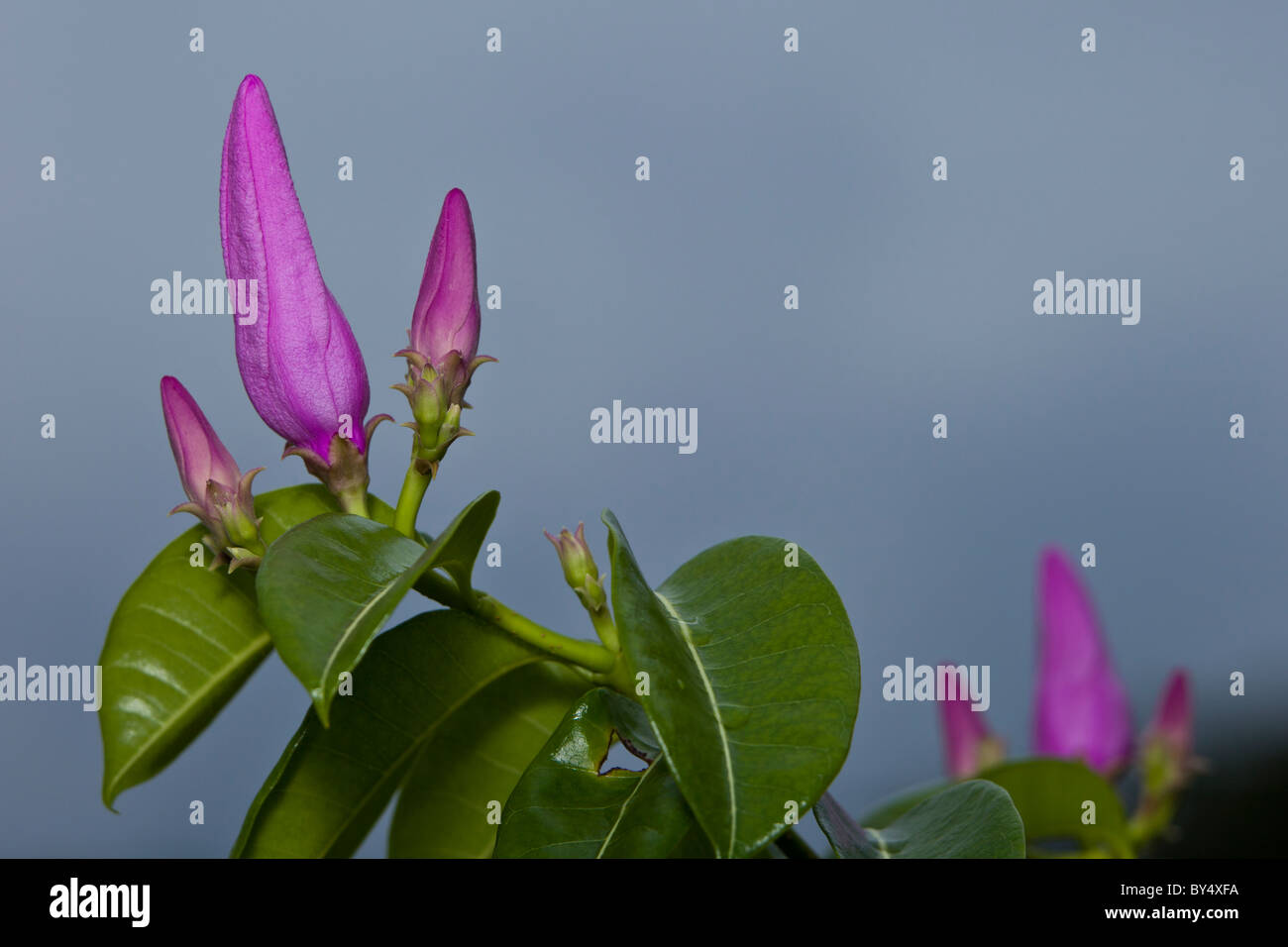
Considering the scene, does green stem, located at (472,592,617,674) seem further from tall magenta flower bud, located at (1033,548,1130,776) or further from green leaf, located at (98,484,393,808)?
tall magenta flower bud, located at (1033,548,1130,776)

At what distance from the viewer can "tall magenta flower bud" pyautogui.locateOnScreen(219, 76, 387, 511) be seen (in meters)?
0.81

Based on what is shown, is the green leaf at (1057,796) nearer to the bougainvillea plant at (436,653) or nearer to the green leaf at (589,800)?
the bougainvillea plant at (436,653)

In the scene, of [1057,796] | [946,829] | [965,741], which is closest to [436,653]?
[946,829]

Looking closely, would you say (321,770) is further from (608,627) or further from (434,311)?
(434,311)

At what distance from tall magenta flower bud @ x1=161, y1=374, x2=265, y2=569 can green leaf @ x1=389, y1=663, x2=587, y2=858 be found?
22 cm

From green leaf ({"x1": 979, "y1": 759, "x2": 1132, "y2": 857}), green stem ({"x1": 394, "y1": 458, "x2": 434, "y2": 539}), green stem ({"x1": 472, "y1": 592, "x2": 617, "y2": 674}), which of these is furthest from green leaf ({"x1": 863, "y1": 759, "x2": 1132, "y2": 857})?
green stem ({"x1": 394, "y1": 458, "x2": 434, "y2": 539})

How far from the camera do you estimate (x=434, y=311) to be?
2.81ft

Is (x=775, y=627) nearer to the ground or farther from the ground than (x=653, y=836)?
farther from the ground

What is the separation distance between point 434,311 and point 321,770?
1.14ft

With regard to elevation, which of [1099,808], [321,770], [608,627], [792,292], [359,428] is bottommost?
[1099,808]

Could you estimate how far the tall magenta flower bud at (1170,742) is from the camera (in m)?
1.59

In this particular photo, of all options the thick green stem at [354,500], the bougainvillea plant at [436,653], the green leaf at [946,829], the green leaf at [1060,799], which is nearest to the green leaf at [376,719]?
the bougainvillea plant at [436,653]

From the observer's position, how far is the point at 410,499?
83 centimetres
